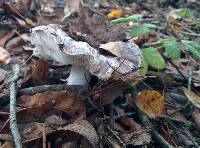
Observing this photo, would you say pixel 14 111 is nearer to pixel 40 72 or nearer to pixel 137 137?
pixel 40 72

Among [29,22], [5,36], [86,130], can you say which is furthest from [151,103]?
[29,22]

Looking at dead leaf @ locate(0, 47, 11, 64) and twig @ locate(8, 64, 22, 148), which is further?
dead leaf @ locate(0, 47, 11, 64)

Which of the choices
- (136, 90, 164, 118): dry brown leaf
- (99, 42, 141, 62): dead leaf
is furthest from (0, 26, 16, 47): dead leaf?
(136, 90, 164, 118): dry brown leaf

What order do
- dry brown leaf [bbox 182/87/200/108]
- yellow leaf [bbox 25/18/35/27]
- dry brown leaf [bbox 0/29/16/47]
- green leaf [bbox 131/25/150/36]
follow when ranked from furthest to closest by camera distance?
yellow leaf [bbox 25/18/35/27]
dry brown leaf [bbox 0/29/16/47]
green leaf [bbox 131/25/150/36]
dry brown leaf [bbox 182/87/200/108]

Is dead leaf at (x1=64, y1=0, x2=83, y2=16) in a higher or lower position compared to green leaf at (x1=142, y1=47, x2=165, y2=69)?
lower

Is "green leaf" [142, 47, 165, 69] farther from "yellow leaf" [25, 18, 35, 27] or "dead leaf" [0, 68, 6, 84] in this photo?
"yellow leaf" [25, 18, 35, 27]

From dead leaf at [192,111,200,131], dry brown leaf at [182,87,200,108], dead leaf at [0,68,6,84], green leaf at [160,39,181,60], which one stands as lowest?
dead leaf at [192,111,200,131]

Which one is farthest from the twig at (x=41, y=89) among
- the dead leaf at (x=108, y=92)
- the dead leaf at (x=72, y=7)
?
the dead leaf at (x=72, y=7)

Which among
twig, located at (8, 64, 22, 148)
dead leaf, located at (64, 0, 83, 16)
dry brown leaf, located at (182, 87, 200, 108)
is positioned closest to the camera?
twig, located at (8, 64, 22, 148)
